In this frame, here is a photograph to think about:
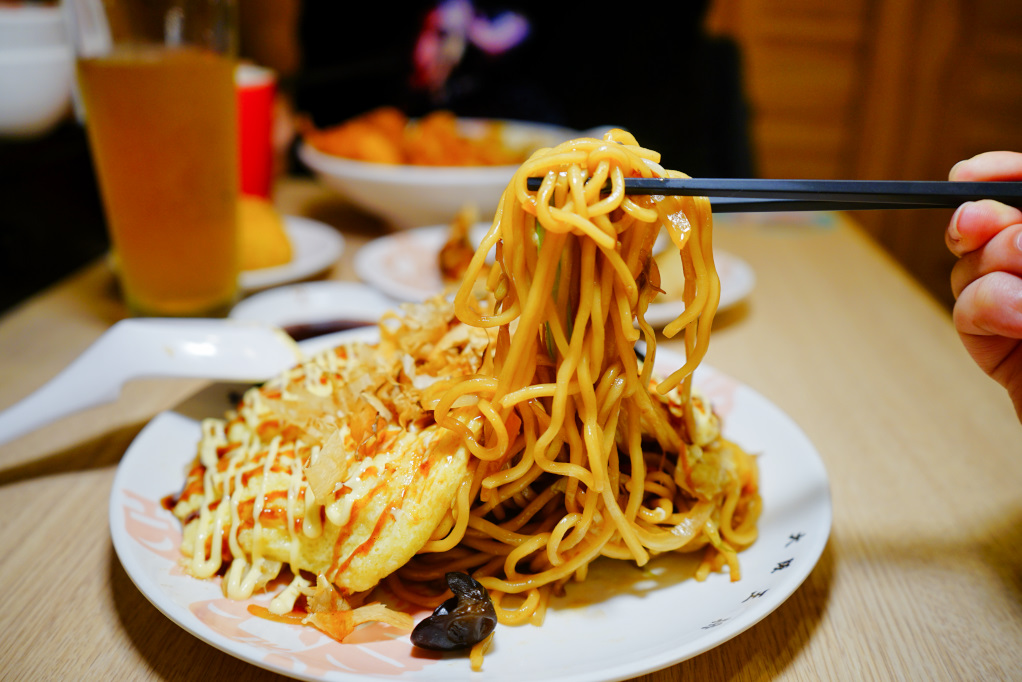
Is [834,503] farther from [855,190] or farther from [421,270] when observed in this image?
[421,270]

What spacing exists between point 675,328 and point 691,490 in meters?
0.30

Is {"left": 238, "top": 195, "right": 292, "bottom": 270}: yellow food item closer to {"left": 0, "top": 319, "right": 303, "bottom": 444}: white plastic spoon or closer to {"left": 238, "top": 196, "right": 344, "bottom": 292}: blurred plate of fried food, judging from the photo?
{"left": 238, "top": 196, "right": 344, "bottom": 292}: blurred plate of fried food

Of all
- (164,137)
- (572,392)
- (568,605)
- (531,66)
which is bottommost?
(568,605)

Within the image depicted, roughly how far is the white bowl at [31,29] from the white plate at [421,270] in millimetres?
1105

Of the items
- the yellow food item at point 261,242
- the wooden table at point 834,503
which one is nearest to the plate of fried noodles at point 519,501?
the wooden table at point 834,503

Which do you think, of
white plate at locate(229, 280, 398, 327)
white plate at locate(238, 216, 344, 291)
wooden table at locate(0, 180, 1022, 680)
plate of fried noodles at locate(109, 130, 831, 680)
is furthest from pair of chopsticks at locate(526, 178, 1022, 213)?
white plate at locate(238, 216, 344, 291)

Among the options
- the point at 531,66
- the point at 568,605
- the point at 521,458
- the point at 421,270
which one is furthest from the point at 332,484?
the point at 531,66

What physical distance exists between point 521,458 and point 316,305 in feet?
3.85

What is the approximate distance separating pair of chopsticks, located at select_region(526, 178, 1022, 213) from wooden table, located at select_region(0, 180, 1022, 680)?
0.61 m

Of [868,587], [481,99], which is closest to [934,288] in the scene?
[481,99]

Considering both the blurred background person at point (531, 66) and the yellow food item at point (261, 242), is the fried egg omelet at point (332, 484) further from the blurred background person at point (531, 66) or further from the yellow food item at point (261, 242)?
the blurred background person at point (531, 66)

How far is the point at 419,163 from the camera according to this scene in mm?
2812

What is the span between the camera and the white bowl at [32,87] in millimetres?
1954

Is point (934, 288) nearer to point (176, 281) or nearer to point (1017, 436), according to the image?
point (1017, 436)
